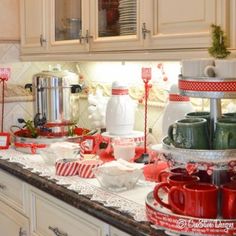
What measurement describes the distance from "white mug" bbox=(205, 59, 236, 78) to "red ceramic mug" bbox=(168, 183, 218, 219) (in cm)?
28

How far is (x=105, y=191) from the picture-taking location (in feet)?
5.52

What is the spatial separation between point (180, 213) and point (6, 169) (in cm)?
103

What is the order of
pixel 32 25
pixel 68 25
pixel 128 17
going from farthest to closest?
pixel 32 25 → pixel 68 25 → pixel 128 17

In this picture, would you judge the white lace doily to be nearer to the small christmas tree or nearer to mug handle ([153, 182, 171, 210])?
mug handle ([153, 182, 171, 210])

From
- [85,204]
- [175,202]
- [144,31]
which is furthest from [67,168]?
[175,202]

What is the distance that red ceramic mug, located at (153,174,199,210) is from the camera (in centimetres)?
130

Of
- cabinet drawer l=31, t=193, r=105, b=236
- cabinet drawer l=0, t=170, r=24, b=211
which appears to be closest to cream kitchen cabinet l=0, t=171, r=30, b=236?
cabinet drawer l=0, t=170, r=24, b=211

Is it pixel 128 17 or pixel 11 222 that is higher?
pixel 128 17

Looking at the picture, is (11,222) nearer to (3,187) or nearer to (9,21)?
(3,187)

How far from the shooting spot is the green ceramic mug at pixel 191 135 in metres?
1.33

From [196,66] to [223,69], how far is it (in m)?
0.07

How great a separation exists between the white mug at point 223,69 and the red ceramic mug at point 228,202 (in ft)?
0.92

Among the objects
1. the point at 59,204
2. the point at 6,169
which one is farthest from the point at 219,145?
the point at 6,169

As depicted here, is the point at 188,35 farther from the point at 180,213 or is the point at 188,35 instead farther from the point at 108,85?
the point at 108,85
